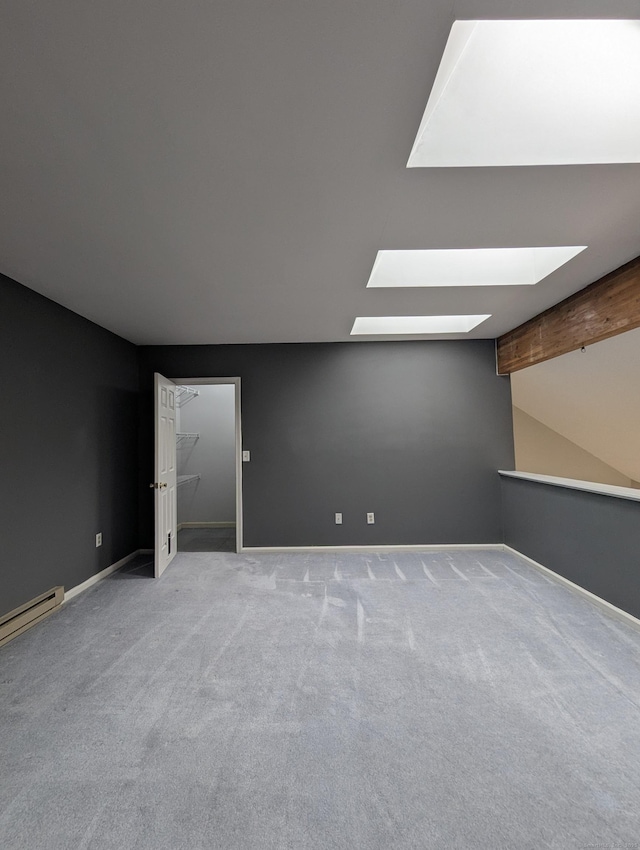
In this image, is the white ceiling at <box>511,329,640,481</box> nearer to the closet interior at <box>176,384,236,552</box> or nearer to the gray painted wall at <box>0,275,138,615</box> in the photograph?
the closet interior at <box>176,384,236,552</box>

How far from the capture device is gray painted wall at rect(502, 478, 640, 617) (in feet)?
8.76

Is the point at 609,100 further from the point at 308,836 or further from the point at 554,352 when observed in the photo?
the point at 308,836

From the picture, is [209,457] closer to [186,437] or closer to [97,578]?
[186,437]

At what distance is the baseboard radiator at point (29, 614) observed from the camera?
252 centimetres

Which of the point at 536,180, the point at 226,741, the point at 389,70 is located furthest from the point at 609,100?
the point at 226,741

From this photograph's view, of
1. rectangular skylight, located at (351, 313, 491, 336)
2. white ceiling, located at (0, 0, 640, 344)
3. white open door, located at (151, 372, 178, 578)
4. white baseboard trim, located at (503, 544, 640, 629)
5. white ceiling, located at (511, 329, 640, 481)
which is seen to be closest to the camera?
white ceiling, located at (0, 0, 640, 344)

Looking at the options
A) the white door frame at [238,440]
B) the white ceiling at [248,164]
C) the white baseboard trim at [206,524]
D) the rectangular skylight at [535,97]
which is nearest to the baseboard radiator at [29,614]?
the white door frame at [238,440]

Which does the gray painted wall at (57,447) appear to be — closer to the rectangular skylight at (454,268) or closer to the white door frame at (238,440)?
the white door frame at (238,440)

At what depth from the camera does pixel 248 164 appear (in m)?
1.55

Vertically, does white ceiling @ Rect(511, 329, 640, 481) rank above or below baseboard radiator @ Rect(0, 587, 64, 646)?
above

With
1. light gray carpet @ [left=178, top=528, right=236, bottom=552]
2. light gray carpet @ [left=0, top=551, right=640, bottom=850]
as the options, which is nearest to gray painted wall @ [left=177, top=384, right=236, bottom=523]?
light gray carpet @ [left=178, top=528, right=236, bottom=552]

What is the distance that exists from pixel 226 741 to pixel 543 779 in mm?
1217

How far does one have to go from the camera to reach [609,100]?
4.91 feet

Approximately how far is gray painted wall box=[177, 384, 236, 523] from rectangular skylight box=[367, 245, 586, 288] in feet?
12.4
